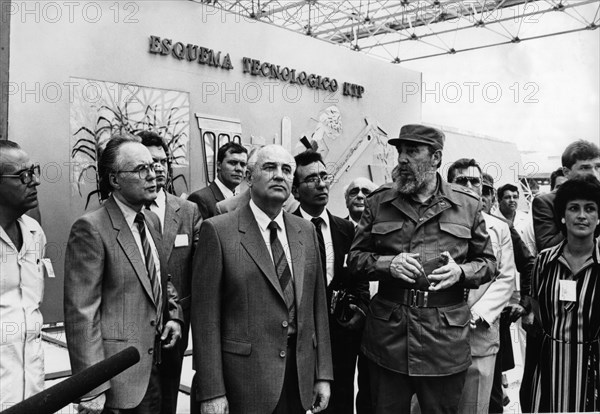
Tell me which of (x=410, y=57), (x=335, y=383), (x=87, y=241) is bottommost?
(x=335, y=383)

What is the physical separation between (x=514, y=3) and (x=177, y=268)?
13.8 metres

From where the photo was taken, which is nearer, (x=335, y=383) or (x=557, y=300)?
(x=557, y=300)

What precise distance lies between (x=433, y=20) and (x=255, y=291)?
14.7 m

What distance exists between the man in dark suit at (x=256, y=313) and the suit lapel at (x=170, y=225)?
0.62 meters

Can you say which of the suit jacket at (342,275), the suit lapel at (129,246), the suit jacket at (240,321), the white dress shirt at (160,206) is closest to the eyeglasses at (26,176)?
the suit lapel at (129,246)

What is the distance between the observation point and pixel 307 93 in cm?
786

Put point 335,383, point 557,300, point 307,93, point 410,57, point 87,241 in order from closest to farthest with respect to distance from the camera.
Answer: point 87,241, point 557,300, point 335,383, point 307,93, point 410,57

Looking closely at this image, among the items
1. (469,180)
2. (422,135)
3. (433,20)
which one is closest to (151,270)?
(422,135)

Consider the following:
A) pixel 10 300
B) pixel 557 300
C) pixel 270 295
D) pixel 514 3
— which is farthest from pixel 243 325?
pixel 514 3

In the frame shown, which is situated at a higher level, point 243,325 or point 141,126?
point 141,126

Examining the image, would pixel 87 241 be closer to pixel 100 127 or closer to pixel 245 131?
pixel 100 127

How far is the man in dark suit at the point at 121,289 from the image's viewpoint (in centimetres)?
210

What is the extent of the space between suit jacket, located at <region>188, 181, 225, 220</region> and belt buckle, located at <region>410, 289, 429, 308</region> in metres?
1.80

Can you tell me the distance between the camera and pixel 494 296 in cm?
313
